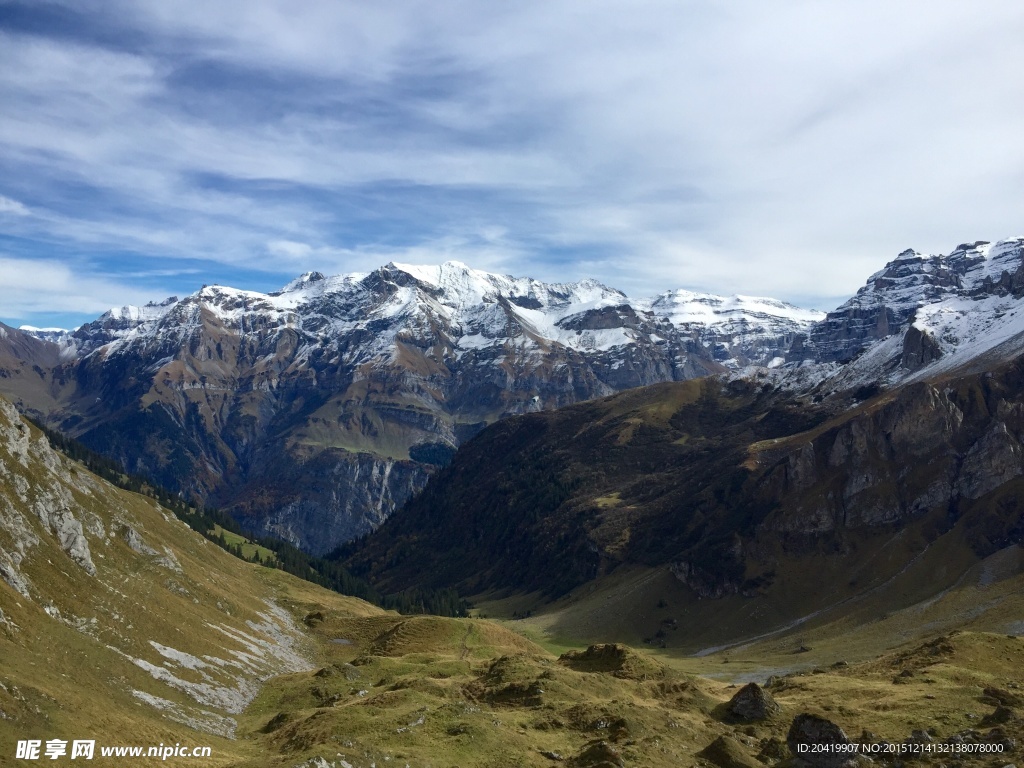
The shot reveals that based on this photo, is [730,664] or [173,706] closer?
[173,706]

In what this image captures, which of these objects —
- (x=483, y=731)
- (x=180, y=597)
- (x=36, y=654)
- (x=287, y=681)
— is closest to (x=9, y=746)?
(x=36, y=654)

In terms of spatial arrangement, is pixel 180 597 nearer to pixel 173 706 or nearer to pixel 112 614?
pixel 112 614

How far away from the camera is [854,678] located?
4646 inches

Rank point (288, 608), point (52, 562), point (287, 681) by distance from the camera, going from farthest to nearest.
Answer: point (288, 608), point (287, 681), point (52, 562)

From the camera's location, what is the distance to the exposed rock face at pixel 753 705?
97312 millimetres

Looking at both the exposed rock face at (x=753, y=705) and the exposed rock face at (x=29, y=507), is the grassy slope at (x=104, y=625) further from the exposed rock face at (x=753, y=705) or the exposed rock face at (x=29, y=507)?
the exposed rock face at (x=753, y=705)

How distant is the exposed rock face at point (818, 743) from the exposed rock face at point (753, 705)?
11.7 meters

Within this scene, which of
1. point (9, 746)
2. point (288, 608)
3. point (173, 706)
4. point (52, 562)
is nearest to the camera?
point (9, 746)

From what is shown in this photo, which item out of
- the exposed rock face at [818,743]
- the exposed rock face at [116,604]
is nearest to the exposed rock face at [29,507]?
the exposed rock face at [116,604]

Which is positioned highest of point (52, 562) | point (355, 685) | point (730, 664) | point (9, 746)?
point (52, 562)

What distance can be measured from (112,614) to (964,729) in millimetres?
96916

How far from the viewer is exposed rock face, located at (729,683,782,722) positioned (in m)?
97.3

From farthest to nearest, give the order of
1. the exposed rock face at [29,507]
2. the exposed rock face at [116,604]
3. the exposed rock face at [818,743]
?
the exposed rock face at [29,507]
the exposed rock face at [116,604]
the exposed rock face at [818,743]

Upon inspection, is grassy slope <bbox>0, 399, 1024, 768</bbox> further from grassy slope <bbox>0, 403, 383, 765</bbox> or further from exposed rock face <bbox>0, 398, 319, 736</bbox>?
exposed rock face <bbox>0, 398, 319, 736</bbox>
